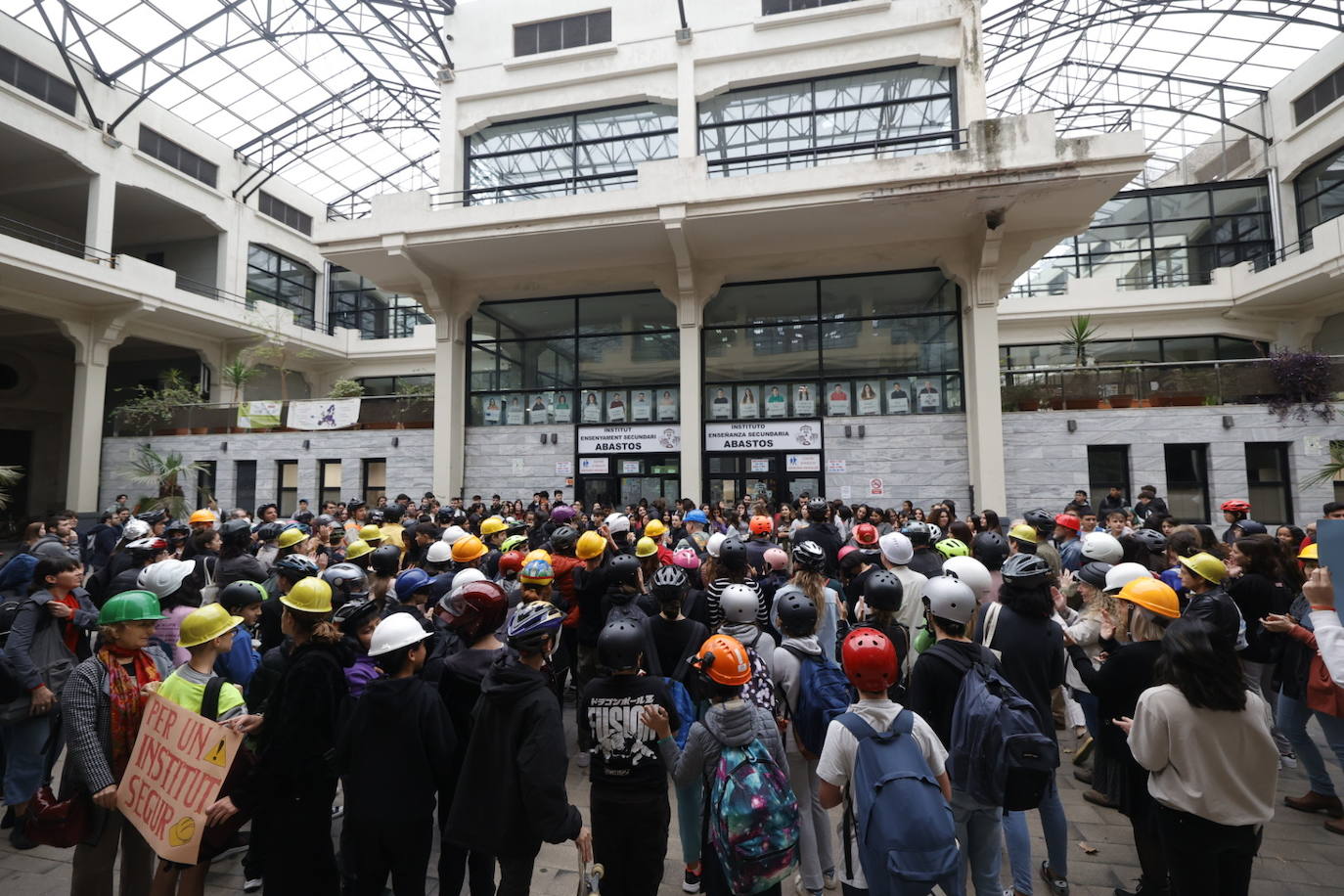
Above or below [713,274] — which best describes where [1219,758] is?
below

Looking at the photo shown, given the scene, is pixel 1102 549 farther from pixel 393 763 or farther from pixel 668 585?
pixel 393 763

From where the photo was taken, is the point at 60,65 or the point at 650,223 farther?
the point at 60,65

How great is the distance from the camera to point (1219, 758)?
235cm

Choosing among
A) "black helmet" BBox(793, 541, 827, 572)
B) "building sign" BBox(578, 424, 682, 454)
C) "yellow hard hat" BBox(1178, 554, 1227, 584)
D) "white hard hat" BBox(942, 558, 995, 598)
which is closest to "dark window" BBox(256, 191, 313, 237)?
"building sign" BBox(578, 424, 682, 454)

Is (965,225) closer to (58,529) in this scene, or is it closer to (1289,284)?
(1289,284)

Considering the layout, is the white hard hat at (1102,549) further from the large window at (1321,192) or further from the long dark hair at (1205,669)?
the large window at (1321,192)

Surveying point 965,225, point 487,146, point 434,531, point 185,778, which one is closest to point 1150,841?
point 185,778

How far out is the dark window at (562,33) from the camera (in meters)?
15.5

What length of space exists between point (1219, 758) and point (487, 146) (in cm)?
1838

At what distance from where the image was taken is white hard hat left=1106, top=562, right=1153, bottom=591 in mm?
3201

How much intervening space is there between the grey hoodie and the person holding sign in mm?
2501

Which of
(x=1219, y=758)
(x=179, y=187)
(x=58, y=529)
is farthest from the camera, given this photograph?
(x=179, y=187)

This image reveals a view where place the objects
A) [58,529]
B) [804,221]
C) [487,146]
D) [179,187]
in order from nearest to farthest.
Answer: [58,529] < [804,221] < [487,146] < [179,187]

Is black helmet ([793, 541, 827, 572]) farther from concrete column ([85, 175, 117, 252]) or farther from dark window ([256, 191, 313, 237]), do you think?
dark window ([256, 191, 313, 237])
